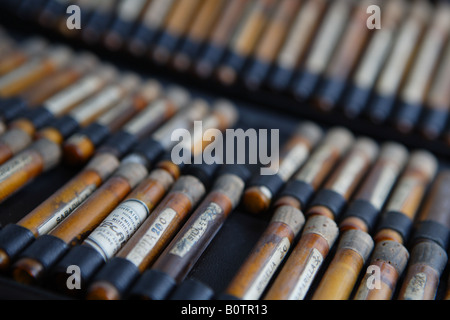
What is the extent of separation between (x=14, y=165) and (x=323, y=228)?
2.44 ft

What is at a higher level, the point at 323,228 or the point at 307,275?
the point at 323,228

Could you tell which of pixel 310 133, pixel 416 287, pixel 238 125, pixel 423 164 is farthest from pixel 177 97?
pixel 416 287

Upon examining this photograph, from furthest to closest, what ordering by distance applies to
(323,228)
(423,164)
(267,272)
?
(423,164) → (323,228) → (267,272)

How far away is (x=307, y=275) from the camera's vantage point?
967mm

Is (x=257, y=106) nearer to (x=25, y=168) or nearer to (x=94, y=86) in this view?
(x=94, y=86)

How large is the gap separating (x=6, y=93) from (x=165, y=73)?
58 centimetres

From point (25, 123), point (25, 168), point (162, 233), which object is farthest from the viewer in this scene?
point (25, 123)

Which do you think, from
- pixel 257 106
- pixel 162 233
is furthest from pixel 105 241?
pixel 257 106

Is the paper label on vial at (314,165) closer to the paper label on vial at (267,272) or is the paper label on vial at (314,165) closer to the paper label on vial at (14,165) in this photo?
the paper label on vial at (267,272)

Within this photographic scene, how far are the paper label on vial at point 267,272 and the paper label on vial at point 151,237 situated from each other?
225 millimetres

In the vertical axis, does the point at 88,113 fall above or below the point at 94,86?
below

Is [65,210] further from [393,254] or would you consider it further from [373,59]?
[373,59]

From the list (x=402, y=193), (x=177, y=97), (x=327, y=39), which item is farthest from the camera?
(x=327, y=39)
